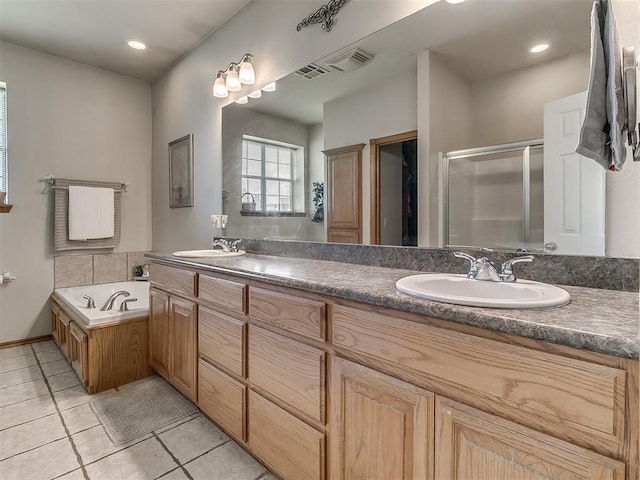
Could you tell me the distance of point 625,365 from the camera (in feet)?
1.83

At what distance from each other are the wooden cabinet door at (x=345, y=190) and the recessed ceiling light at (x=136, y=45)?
Result: 2.24 meters

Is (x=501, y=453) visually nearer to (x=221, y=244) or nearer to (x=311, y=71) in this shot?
(x=311, y=71)

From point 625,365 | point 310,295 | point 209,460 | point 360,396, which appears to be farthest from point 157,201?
point 625,365

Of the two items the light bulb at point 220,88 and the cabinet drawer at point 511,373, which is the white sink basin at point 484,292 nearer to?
the cabinet drawer at point 511,373

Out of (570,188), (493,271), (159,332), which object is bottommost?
(159,332)

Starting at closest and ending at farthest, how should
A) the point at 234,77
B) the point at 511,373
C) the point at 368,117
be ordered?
the point at 511,373, the point at 368,117, the point at 234,77

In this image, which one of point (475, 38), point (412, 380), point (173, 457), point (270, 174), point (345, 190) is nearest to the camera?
point (412, 380)

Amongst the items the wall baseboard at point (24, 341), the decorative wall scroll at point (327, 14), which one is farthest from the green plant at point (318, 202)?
the wall baseboard at point (24, 341)

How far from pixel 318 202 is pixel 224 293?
0.76 meters

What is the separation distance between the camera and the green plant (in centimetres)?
190

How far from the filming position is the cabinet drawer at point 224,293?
4.69ft

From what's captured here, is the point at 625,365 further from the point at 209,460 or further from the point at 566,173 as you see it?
the point at 209,460

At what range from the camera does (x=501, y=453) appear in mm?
698

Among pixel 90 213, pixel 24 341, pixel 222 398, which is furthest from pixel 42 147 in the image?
pixel 222 398
